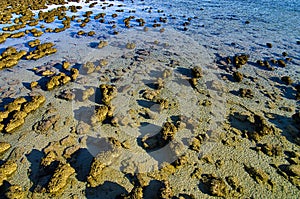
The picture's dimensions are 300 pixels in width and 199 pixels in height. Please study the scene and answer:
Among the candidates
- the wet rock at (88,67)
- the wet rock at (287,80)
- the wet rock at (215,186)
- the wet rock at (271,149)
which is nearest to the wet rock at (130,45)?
the wet rock at (88,67)

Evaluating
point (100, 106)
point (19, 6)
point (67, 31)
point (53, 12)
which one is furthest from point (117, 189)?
point (19, 6)

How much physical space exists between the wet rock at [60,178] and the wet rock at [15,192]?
3.28 feet

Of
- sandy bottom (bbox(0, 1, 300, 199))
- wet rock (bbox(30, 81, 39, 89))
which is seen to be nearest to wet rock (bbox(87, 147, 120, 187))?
sandy bottom (bbox(0, 1, 300, 199))

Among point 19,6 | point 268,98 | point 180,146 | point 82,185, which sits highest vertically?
point 268,98

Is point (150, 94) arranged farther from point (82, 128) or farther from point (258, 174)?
point (258, 174)

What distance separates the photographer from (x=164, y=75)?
1592 centimetres

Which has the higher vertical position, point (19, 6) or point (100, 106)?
point (100, 106)

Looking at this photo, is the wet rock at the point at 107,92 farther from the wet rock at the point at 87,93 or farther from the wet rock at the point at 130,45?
the wet rock at the point at 130,45

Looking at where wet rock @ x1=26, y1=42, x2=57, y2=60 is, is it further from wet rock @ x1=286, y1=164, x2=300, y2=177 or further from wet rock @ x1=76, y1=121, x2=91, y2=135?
wet rock @ x1=286, y1=164, x2=300, y2=177

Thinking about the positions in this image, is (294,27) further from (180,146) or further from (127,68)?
(180,146)

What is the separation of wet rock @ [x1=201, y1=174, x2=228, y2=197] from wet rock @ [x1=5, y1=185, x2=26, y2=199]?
7215mm

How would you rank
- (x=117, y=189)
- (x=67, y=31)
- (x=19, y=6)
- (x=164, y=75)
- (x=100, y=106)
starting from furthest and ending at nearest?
(x=19, y=6), (x=67, y=31), (x=164, y=75), (x=100, y=106), (x=117, y=189)

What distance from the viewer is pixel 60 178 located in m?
9.07

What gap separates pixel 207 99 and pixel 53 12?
25.8 m
